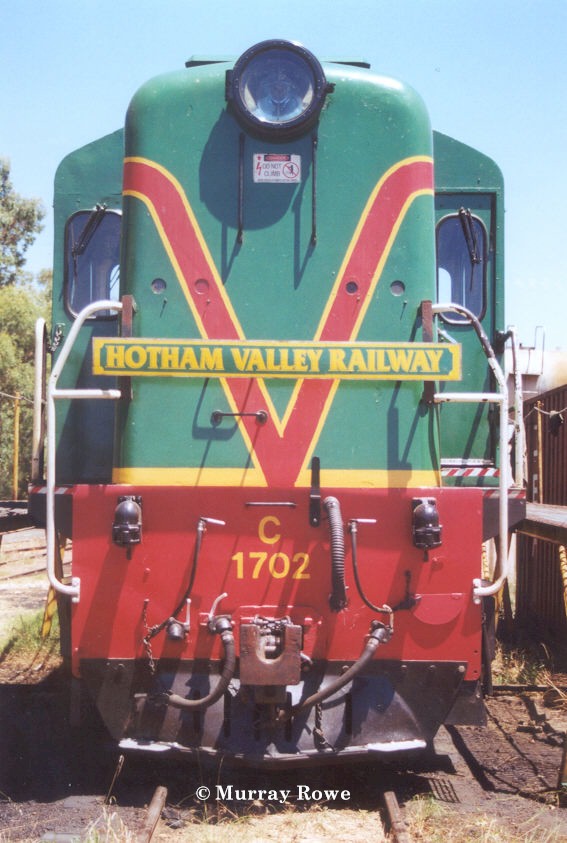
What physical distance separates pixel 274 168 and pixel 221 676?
2.63m

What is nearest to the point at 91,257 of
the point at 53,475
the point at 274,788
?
the point at 53,475

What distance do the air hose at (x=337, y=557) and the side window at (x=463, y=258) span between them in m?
1.86

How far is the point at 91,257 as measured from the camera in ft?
18.4

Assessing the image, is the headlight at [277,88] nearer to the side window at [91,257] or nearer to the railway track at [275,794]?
the side window at [91,257]

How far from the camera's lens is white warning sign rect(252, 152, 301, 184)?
15.8ft

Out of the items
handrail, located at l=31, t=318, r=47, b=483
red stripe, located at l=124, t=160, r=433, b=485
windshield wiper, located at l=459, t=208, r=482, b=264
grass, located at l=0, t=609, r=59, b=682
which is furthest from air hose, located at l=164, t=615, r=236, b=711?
grass, located at l=0, t=609, r=59, b=682

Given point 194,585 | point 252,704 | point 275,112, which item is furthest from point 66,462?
point 275,112

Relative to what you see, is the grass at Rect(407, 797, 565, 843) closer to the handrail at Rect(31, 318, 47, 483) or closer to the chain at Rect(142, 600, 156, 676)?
the chain at Rect(142, 600, 156, 676)

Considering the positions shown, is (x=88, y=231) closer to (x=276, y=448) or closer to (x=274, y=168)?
(x=274, y=168)

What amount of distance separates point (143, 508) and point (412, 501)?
1312 mm

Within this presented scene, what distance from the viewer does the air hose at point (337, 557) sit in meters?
4.13

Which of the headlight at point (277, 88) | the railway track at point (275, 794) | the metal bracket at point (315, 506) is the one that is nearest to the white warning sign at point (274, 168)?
the headlight at point (277, 88)

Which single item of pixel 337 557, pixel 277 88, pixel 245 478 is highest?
pixel 277 88

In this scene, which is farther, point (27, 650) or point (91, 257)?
point (27, 650)
